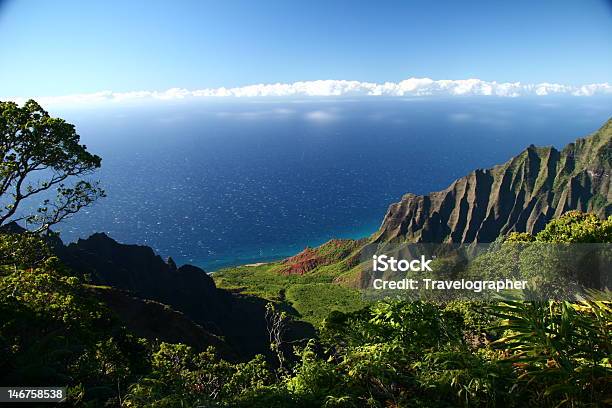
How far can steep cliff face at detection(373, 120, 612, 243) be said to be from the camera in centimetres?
12488

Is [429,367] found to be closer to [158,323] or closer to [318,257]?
[158,323]

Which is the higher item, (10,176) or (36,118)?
(36,118)

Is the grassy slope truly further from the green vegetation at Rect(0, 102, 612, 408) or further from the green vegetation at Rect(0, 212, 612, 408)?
the green vegetation at Rect(0, 212, 612, 408)

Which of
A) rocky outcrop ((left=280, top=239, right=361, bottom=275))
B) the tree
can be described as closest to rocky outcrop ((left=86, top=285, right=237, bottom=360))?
the tree

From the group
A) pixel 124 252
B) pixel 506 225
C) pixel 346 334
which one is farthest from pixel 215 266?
pixel 346 334

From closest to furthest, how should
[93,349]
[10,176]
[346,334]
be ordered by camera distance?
[346,334] → [93,349] → [10,176]

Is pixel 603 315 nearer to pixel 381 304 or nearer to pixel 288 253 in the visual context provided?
pixel 381 304

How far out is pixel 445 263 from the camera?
1668 inches

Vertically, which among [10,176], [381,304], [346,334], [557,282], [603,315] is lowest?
[557,282]

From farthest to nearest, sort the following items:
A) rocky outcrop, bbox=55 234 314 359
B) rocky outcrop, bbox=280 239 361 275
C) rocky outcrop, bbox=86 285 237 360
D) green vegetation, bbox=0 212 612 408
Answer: rocky outcrop, bbox=280 239 361 275 < rocky outcrop, bbox=55 234 314 359 < rocky outcrop, bbox=86 285 237 360 < green vegetation, bbox=0 212 612 408

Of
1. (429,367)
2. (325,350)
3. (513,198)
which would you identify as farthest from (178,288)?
(513,198)

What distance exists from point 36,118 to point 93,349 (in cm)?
842
